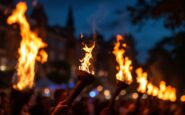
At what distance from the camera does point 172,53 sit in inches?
1284

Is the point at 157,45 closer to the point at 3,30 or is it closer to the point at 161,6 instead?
the point at 161,6

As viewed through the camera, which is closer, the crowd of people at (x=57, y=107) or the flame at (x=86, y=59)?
the crowd of people at (x=57, y=107)

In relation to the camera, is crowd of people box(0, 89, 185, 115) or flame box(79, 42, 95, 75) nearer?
crowd of people box(0, 89, 185, 115)

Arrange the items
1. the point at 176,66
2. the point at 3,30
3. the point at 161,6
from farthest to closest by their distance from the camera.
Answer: the point at 3,30
the point at 176,66
the point at 161,6

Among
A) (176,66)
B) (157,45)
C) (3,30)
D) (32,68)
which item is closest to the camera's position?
(32,68)

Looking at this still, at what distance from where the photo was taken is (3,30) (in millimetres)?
53219

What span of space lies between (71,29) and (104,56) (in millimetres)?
10535

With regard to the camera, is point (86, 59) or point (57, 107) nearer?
point (57, 107)

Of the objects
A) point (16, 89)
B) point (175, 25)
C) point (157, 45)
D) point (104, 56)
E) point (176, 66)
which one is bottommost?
point (16, 89)

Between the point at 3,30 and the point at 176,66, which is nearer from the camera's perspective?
the point at 176,66

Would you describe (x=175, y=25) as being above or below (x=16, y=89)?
above

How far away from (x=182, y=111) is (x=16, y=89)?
550 centimetres

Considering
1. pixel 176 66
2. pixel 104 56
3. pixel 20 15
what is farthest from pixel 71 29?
pixel 20 15

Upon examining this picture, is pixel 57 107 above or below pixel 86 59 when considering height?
below
